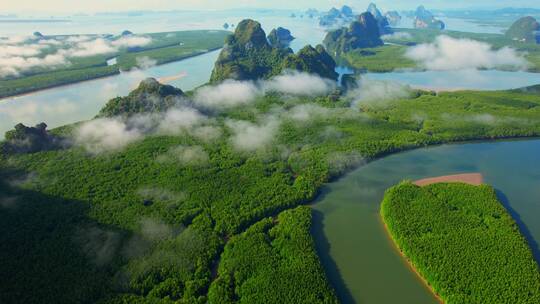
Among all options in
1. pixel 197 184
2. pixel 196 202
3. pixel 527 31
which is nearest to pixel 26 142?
pixel 197 184

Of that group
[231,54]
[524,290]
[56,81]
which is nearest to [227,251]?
[524,290]

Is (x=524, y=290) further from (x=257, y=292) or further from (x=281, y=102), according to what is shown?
(x=281, y=102)

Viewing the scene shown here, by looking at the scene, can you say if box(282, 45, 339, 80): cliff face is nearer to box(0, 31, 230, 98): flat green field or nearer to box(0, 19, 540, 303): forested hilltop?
box(0, 19, 540, 303): forested hilltop

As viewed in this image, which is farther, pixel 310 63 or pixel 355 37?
pixel 355 37

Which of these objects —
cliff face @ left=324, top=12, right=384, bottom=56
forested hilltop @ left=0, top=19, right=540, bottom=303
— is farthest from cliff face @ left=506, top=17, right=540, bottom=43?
forested hilltop @ left=0, top=19, right=540, bottom=303

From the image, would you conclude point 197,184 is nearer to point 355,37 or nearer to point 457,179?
point 457,179
